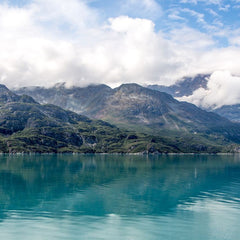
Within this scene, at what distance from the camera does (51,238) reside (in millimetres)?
45469

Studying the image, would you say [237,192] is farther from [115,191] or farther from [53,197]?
[53,197]

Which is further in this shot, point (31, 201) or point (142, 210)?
point (31, 201)

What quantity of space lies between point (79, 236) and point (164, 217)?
1902cm

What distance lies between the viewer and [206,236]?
157ft

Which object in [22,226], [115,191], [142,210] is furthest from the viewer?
[115,191]

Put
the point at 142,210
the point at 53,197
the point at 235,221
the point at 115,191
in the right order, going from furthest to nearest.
Answer: the point at 115,191, the point at 53,197, the point at 142,210, the point at 235,221

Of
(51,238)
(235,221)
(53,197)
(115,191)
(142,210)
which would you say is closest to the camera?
(51,238)

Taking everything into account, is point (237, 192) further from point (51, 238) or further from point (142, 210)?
point (51, 238)


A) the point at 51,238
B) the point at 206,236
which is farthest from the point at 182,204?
the point at 51,238

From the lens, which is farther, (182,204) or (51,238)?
(182,204)

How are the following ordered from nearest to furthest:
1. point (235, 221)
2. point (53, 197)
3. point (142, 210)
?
1. point (235, 221)
2. point (142, 210)
3. point (53, 197)

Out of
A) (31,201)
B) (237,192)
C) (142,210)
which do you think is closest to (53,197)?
(31,201)

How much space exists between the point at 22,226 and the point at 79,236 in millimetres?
11070

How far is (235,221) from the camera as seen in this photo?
5625 centimetres
